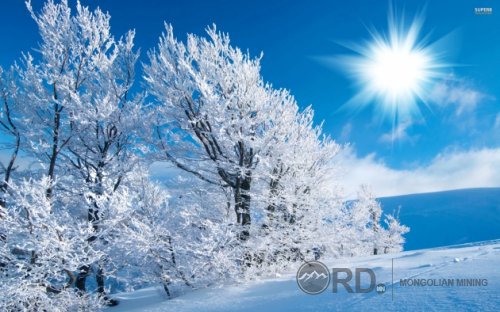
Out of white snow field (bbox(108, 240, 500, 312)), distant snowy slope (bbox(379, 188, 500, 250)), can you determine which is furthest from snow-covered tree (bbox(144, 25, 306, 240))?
distant snowy slope (bbox(379, 188, 500, 250))

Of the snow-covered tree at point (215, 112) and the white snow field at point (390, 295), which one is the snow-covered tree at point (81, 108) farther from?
the white snow field at point (390, 295)

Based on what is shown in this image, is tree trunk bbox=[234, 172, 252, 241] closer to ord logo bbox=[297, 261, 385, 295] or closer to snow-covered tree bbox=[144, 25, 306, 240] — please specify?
snow-covered tree bbox=[144, 25, 306, 240]

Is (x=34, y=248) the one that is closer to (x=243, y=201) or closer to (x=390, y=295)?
(x=243, y=201)

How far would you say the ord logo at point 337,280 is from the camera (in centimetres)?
390

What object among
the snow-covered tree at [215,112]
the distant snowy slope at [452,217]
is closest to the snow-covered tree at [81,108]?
the snow-covered tree at [215,112]

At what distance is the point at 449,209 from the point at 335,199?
68.2 metres

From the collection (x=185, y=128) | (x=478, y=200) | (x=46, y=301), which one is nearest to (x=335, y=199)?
(x=185, y=128)

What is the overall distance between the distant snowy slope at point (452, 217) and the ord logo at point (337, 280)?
60.5 meters

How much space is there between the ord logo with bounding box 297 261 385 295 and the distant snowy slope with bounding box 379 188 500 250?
198 ft

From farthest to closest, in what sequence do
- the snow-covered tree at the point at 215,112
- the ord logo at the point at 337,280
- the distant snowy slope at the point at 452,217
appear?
the distant snowy slope at the point at 452,217 → the snow-covered tree at the point at 215,112 → the ord logo at the point at 337,280

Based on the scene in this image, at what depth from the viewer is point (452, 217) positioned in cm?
5972

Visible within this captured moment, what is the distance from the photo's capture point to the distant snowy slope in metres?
53.9

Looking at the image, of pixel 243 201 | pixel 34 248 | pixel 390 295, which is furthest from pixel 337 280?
pixel 34 248

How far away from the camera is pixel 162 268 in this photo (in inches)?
252
